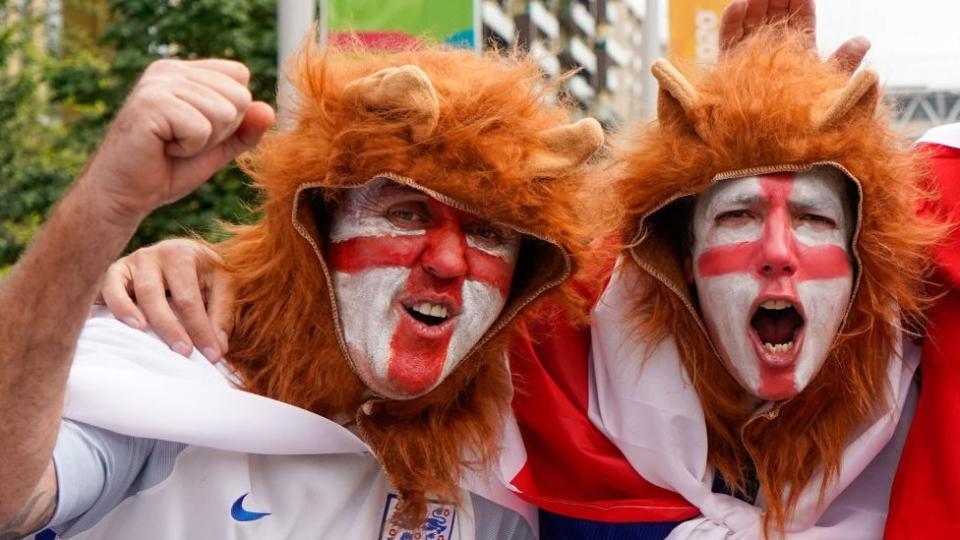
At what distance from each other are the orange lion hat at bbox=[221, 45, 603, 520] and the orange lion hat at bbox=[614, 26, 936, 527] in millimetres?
240

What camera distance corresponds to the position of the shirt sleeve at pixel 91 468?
2.28 m

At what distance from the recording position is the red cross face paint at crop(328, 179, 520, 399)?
2.69m

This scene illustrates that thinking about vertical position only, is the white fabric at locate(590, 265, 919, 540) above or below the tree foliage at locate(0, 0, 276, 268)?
below

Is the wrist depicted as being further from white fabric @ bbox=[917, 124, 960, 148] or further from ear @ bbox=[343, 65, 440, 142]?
white fabric @ bbox=[917, 124, 960, 148]

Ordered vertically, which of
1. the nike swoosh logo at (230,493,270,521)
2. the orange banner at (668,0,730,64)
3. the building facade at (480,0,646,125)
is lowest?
the nike swoosh logo at (230,493,270,521)

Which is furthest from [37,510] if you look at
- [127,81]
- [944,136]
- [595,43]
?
[595,43]

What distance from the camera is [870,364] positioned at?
9.32 feet

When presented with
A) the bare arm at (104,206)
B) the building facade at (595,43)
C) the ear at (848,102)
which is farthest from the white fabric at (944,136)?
the building facade at (595,43)

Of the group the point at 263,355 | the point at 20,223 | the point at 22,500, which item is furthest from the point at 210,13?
the point at 22,500

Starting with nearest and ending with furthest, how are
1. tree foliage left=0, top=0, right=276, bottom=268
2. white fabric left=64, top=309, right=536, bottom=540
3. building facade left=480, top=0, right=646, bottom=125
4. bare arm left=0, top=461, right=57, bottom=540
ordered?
bare arm left=0, top=461, right=57, bottom=540 → white fabric left=64, top=309, right=536, bottom=540 → tree foliage left=0, top=0, right=276, bottom=268 → building facade left=480, top=0, right=646, bottom=125

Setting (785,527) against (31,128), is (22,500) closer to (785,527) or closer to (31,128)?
(785,527)

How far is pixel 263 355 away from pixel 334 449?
0.27 m

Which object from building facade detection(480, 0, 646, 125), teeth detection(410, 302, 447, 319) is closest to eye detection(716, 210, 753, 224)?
Result: teeth detection(410, 302, 447, 319)

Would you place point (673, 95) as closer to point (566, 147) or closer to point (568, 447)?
point (566, 147)
